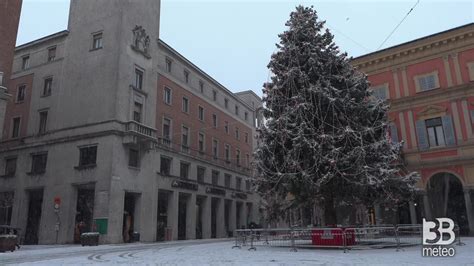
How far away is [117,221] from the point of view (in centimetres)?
2852

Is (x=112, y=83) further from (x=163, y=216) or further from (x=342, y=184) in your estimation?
(x=342, y=184)

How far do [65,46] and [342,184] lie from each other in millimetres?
28631

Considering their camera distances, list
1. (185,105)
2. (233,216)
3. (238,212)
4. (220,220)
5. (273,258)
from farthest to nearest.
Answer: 1. (238,212)
2. (233,216)
3. (220,220)
4. (185,105)
5. (273,258)

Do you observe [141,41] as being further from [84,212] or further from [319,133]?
[319,133]

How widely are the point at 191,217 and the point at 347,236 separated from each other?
24.1m

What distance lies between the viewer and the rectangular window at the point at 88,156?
3036 centimetres

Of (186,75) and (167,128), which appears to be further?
(186,75)

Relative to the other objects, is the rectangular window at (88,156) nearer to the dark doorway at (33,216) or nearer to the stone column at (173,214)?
the dark doorway at (33,216)

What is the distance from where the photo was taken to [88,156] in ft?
101

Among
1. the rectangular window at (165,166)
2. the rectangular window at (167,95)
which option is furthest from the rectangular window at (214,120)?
the rectangular window at (165,166)

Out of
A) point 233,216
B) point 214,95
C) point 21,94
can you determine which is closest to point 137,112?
point 21,94

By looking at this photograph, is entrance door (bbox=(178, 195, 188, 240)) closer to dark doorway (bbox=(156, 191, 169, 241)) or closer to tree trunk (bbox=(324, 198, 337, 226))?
dark doorway (bbox=(156, 191, 169, 241))

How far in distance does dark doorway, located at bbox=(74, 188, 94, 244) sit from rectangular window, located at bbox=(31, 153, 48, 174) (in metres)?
4.66

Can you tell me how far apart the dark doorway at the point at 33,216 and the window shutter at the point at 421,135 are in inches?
1208
